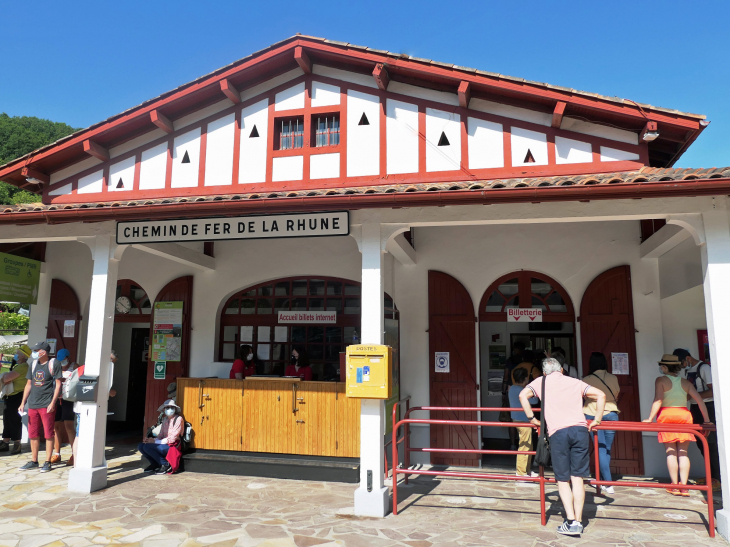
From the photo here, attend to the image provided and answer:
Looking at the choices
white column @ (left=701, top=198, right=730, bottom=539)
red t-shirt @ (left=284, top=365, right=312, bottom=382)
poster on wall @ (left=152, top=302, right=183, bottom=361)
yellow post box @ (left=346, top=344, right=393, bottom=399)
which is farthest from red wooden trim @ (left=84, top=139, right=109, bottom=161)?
white column @ (left=701, top=198, right=730, bottom=539)

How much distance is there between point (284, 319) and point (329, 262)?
1319 mm

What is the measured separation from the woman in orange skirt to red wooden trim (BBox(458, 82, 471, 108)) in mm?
4421

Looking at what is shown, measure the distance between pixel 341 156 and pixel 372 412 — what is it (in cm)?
401

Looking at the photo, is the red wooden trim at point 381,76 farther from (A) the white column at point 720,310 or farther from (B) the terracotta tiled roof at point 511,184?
(A) the white column at point 720,310

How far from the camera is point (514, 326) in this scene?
38.7ft

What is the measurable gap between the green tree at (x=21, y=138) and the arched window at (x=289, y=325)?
1542 inches

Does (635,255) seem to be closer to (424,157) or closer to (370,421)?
(424,157)

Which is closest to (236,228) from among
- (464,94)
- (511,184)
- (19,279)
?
(511,184)

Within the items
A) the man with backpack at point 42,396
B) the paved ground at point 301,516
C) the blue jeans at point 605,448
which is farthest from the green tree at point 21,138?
the blue jeans at point 605,448

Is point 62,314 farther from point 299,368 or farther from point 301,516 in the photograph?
point 301,516

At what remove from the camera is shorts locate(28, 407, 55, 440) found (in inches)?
314

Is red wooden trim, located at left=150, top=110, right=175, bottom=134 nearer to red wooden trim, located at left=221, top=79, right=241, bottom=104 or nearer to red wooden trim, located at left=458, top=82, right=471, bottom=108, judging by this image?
red wooden trim, located at left=221, top=79, right=241, bottom=104

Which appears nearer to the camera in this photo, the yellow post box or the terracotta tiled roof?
the terracotta tiled roof

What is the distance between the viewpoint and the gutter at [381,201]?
212 inches
